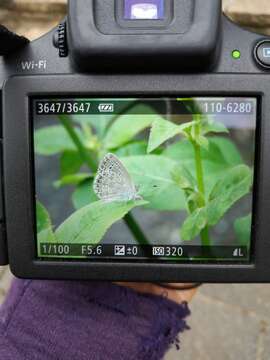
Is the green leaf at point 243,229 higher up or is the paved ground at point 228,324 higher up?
the green leaf at point 243,229

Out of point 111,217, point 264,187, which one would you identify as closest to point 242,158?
point 264,187

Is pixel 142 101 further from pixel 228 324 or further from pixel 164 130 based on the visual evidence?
pixel 228 324

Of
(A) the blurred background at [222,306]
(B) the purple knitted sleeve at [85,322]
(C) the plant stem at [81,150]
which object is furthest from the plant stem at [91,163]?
(A) the blurred background at [222,306]

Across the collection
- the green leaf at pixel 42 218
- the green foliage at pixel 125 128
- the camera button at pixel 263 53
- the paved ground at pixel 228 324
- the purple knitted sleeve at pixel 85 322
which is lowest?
the paved ground at pixel 228 324

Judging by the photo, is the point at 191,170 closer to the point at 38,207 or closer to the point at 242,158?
the point at 242,158

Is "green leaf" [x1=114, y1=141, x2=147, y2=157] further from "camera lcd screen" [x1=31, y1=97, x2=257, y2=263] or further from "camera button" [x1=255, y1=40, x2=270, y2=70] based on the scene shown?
"camera button" [x1=255, y1=40, x2=270, y2=70]

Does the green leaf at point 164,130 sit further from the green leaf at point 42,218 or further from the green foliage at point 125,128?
the green leaf at point 42,218
